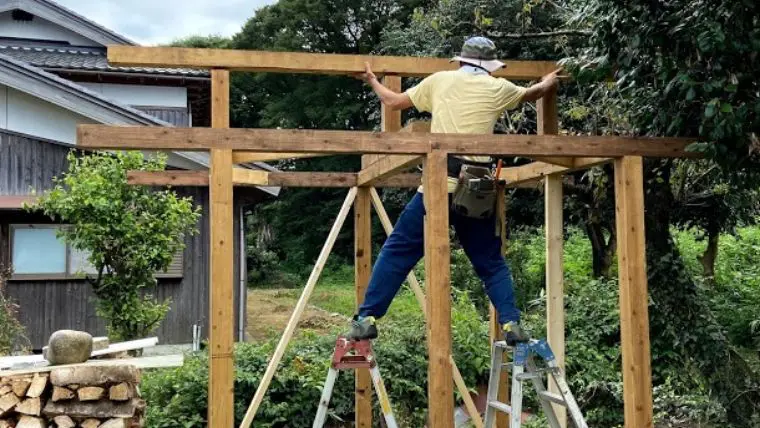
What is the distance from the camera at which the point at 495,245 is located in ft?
13.8

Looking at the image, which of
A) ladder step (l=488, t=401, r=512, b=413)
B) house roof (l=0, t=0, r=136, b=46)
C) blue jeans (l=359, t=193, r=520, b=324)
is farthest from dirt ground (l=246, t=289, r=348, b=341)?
blue jeans (l=359, t=193, r=520, b=324)

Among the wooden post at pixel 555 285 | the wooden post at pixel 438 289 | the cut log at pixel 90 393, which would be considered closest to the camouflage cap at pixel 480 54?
the wooden post at pixel 438 289

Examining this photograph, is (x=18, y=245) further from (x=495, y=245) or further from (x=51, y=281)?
(x=495, y=245)

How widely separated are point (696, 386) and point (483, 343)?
1.96 meters

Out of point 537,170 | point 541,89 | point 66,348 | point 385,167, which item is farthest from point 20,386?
point 541,89

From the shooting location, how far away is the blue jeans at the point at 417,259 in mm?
4145

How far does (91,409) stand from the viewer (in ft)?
16.4

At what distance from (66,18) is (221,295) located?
37.4ft

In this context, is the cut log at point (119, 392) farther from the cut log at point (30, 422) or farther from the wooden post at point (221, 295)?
the wooden post at point (221, 295)

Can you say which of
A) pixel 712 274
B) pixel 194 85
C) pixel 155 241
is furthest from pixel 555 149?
pixel 194 85

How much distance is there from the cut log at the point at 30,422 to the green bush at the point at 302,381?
4.09ft

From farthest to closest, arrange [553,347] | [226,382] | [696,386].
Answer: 1. [696,386]
2. [553,347]
3. [226,382]

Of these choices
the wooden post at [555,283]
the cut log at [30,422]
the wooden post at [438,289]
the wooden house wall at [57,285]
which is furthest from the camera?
the wooden house wall at [57,285]

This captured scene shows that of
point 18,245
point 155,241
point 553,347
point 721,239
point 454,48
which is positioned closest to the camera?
point 553,347
